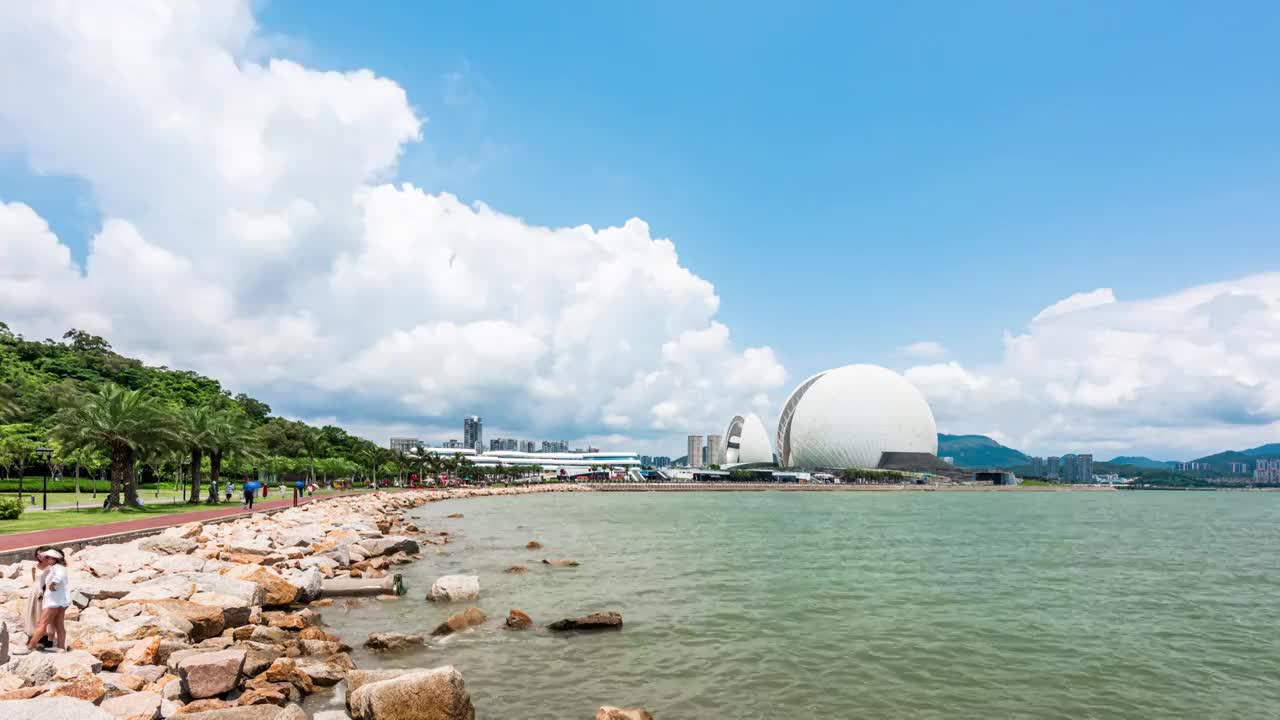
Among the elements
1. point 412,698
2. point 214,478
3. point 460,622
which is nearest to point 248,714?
point 412,698

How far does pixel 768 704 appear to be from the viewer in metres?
11.5

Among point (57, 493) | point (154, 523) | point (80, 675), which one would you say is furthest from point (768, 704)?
point (57, 493)

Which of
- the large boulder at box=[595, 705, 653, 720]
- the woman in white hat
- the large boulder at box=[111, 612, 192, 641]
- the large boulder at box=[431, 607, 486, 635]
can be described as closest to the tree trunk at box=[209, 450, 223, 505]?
the large boulder at box=[431, 607, 486, 635]

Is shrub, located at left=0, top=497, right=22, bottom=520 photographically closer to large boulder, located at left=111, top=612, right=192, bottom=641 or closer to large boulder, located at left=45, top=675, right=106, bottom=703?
large boulder, located at left=111, top=612, right=192, bottom=641

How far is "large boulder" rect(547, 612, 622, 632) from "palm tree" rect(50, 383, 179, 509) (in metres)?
29.0

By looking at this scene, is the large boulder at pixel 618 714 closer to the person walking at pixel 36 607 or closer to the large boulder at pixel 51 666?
the large boulder at pixel 51 666

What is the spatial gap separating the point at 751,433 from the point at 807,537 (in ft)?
499

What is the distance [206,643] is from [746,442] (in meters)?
180

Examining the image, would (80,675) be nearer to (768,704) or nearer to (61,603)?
(61,603)

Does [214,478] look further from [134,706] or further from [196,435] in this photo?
[134,706]

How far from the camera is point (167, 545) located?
2117cm

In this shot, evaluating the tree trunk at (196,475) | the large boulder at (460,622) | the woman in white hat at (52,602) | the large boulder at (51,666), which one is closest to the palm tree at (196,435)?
the tree trunk at (196,475)

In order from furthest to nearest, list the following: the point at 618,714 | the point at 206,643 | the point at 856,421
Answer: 1. the point at 856,421
2. the point at 206,643
3. the point at 618,714

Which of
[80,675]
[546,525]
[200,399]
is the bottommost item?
[546,525]
